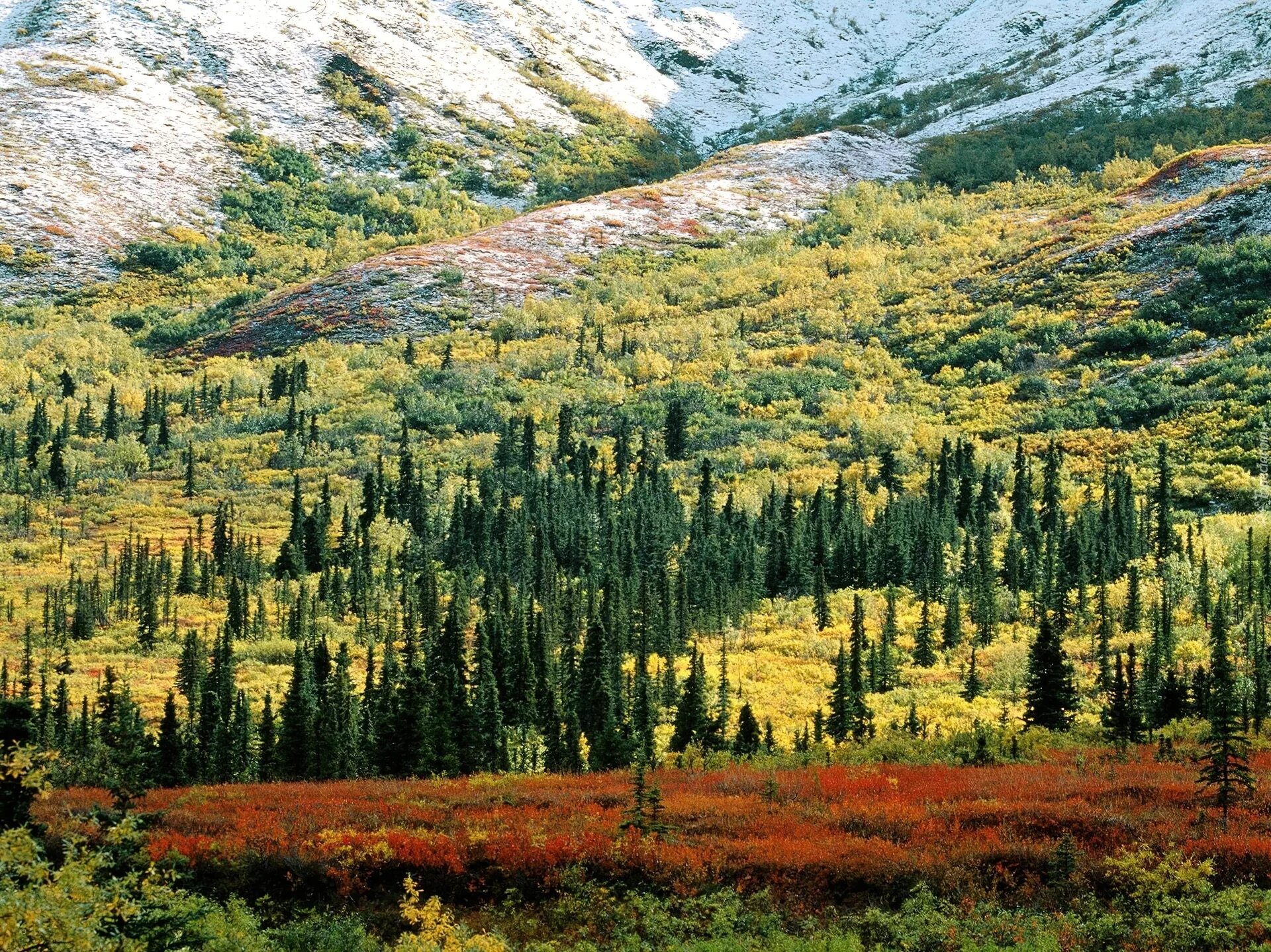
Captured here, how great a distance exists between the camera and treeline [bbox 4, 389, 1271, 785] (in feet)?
173

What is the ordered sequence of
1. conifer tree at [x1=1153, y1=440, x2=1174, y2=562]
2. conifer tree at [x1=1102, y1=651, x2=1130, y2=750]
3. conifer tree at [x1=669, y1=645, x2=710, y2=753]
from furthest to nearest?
conifer tree at [x1=1153, y1=440, x2=1174, y2=562] → conifer tree at [x1=669, y1=645, x2=710, y2=753] → conifer tree at [x1=1102, y1=651, x2=1130, y2=750]

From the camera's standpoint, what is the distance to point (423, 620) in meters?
78.9

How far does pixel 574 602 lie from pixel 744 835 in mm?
56526

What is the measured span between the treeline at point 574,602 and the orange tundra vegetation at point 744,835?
14.9 ft

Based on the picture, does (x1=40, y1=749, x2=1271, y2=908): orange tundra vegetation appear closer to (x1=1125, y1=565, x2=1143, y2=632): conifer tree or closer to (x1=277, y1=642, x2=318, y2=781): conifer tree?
(x1=277, y1=642, x2=318, y2=781): conifer tree

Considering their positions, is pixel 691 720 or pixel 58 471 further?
pixel 58 471

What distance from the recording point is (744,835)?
102 ft

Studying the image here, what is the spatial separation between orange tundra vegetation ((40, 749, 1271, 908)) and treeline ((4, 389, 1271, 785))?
455 centimetres

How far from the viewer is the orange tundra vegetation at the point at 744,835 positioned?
27.8 meters

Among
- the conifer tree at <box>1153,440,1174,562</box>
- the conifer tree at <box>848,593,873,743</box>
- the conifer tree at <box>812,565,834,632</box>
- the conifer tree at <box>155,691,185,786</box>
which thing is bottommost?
the conifer tree at <box>155,691,185,786</box>

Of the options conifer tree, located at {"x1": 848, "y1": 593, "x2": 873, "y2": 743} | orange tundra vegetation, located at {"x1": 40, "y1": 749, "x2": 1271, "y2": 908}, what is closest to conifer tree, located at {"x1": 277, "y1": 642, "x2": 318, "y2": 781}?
orange tundra vegetation, located at {"x1": 40, "y1": 749, "x2": 1271, "y2": 908}

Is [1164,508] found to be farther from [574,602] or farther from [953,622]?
[574,602]

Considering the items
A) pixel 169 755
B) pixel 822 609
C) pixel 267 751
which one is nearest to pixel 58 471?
pixel 822 609

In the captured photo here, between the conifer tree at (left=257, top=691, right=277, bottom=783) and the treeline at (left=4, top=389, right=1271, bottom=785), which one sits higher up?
the treeline at (left=4, top=389, right=1271, bottom=785)
